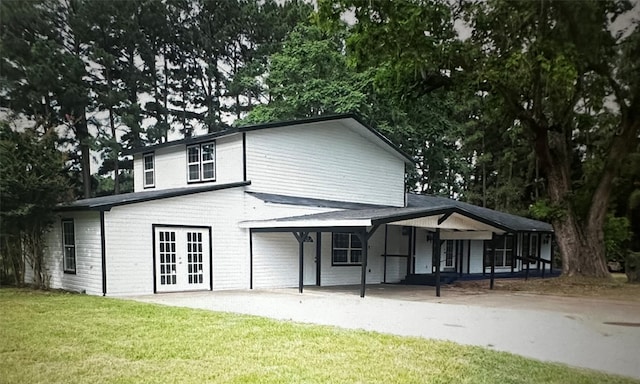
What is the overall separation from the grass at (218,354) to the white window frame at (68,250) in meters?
1.30

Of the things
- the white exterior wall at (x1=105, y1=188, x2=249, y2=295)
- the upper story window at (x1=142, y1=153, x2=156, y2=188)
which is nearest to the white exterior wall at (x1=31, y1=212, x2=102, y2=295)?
the white exterior wall at (x1=105, y1=188, x2=249, y2=295)

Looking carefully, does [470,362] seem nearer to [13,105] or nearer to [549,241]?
[549,241]

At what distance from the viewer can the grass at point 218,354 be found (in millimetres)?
1171

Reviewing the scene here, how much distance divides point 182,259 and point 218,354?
5542mm

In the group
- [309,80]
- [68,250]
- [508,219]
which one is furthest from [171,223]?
[508,219]

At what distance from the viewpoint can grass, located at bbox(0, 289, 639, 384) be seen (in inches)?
46.1

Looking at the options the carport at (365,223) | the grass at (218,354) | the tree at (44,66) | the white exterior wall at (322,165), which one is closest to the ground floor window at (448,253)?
the carport at (365,223)

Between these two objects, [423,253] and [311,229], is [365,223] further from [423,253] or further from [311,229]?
[423,253]

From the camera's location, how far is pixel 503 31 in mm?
936

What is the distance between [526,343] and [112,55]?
1.32m

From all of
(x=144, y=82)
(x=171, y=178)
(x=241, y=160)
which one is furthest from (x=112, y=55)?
(x=171, y=178)

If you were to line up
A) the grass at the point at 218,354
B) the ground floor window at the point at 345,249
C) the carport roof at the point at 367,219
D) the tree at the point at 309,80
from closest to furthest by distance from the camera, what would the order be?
the grass at the point at 218,354, the tree at the point at 309,80, the carport roof at the point at 367,219, the ground floor window at the point at 345,249

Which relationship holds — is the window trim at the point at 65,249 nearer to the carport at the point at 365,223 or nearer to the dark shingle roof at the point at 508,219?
the carport at the point at 365,223

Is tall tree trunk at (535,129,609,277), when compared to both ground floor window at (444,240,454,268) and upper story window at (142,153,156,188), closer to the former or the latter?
upper story window at (142,153,156,188)
